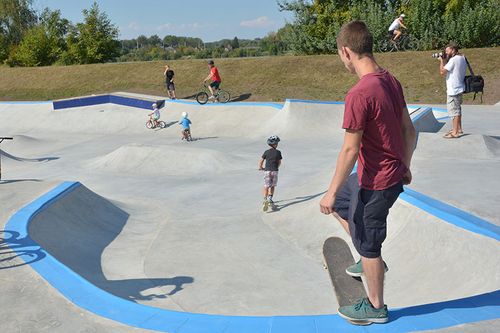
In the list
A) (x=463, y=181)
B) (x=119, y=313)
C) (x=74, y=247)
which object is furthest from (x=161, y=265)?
(x=463, y=181)

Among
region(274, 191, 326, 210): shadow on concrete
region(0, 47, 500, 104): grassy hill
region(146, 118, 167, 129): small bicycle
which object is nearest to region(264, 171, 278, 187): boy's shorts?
region(274, 191, 326, 210): shadow on concrete

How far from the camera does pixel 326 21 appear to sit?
1528 inches

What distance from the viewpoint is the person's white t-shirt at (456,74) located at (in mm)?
10398

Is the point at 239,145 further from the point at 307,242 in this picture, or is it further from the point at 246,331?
the point at 246,331

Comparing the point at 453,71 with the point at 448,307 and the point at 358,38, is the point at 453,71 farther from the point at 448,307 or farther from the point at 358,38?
the point at 358,38

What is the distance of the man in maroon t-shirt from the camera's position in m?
3.24

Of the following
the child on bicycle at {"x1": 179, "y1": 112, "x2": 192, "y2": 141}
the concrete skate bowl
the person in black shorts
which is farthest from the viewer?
the person in black shorts

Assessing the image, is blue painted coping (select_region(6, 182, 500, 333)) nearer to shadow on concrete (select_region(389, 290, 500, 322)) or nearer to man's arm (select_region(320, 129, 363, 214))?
shadow on concrete (select_region(389, 290, 500, 322))

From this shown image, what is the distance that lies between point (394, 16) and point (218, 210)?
96.1ft

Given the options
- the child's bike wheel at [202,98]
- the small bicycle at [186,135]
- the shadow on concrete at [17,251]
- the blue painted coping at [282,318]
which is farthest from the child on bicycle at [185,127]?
the blue painted coping at [282,318]

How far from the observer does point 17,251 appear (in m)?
6.38

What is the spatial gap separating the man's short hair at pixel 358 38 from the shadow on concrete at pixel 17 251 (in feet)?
15.9

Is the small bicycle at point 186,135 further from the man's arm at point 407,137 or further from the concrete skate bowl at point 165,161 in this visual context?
the man's arm at point 407,137

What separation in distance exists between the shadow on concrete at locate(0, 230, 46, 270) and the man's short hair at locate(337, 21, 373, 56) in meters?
4.86
